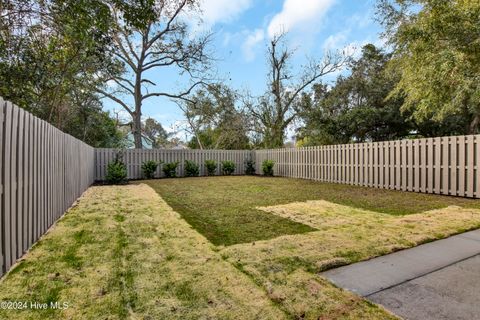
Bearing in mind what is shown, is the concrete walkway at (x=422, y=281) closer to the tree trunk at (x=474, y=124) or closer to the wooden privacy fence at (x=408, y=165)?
the wooden privacy fence at (x=408, y=165)

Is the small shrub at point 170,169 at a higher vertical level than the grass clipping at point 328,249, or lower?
higher

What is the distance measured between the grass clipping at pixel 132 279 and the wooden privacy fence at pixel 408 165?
19.5ft

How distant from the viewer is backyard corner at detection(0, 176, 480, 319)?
1648 millimetres

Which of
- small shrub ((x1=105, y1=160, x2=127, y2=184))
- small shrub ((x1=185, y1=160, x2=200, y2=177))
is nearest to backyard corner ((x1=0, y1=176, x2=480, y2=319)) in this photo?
small shrub ((x1=105, y1=160, x2=127, y2=184))

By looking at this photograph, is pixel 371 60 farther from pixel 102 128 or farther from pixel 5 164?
pixel 5 164

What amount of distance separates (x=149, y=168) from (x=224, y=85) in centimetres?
768

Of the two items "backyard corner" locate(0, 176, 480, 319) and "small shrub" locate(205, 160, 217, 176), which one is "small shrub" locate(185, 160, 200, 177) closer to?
"small shrub" locate(205, 160, 217, 176)

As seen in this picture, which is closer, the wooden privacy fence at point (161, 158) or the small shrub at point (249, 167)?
the wooden privacy fence at point (161, 158)

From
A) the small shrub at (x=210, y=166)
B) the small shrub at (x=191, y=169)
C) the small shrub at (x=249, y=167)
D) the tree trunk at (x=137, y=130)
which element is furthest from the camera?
the tree trunk at (x=137, y=130)

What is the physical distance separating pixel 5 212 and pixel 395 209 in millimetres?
5237

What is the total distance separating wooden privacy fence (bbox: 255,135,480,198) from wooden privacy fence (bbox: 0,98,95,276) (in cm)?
751

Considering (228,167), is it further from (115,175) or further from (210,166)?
(115,175)

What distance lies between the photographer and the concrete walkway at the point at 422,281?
163cm

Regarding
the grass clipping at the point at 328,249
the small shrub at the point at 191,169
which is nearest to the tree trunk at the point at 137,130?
the small shrub at the point at 191,169
